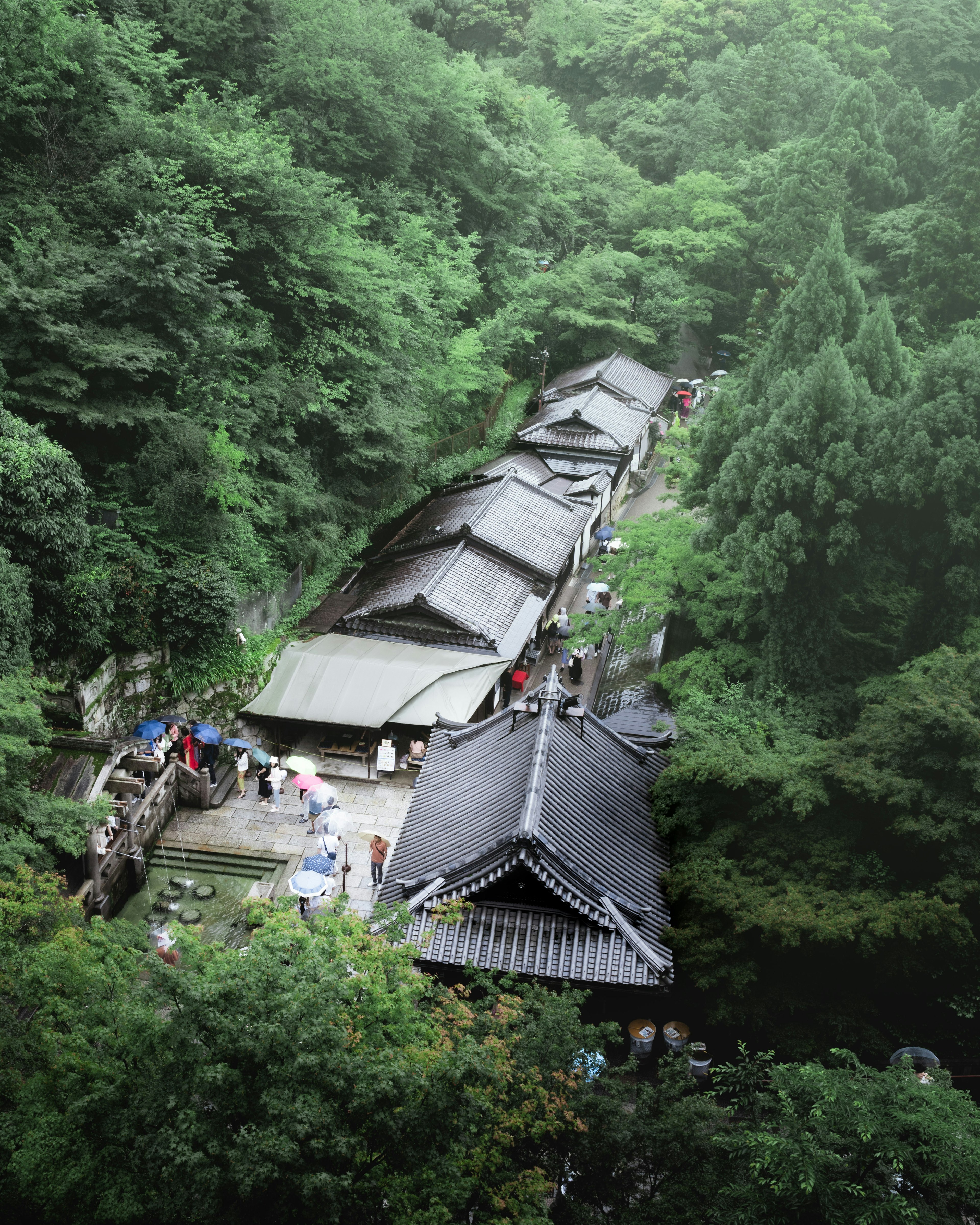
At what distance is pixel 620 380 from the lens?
159 ft

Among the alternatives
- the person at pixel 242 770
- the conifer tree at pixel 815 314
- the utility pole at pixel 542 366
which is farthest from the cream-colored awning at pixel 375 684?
the utility pole at pixel 542 366

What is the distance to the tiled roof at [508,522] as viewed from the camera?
31.7 m

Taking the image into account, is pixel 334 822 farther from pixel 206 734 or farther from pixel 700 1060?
pixel 700 1060

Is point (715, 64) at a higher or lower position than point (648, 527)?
higher

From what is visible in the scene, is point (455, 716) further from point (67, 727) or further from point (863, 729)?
point (863, 729)

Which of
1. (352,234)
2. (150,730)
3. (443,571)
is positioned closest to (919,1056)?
(150,730)

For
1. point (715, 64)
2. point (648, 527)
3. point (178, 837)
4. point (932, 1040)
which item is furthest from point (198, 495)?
point (715, 64)

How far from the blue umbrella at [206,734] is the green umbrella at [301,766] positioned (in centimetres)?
204

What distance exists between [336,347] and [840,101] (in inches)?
1052

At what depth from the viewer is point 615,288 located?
50.4 m

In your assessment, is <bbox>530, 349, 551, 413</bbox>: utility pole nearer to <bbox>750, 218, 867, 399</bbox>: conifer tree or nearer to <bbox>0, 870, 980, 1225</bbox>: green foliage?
<bbox>750, 218, 867, 399</bbox>: conifer tree

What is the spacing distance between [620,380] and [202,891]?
116 feet

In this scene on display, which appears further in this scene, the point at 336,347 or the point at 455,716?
the point at 336,347

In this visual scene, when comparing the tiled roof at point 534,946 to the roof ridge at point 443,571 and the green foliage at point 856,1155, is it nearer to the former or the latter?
the green foliage at point 856,1155
